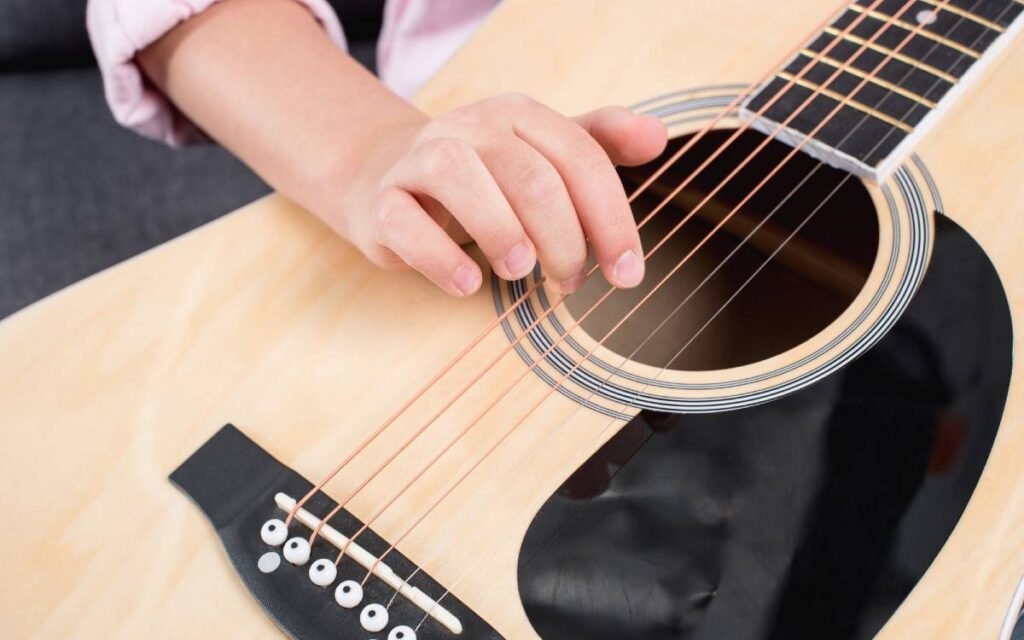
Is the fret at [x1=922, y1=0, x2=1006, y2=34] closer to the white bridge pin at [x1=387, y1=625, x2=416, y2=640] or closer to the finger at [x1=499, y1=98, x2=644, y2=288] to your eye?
the finger at [x1=499, y1=98, x2=644, y2=288]

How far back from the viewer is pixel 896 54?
0.75m

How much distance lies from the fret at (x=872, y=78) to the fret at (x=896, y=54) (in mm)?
27

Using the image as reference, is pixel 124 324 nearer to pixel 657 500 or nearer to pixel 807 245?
pixel 657 500

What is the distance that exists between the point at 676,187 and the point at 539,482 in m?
0.29

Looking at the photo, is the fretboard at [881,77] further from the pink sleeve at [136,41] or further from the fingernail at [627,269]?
the pink sleeve at [136,41]

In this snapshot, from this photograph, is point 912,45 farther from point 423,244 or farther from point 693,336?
point 423,244

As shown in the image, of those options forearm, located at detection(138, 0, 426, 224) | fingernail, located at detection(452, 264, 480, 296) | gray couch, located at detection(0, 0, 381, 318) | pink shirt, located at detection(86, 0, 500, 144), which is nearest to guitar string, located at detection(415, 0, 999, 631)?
fingernail, located at detection(452, 264, 480, 296)

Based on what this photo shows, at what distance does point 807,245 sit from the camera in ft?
2.27

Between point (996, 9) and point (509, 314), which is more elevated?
point (996, 9)

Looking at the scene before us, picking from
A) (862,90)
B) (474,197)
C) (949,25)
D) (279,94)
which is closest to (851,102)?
(862,90)

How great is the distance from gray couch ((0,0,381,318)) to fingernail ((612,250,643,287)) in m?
0.76

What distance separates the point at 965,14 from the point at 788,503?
1.55 feet

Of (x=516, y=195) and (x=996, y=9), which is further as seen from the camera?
(x=996, y=9)

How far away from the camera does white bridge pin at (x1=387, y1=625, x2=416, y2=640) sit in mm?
508
